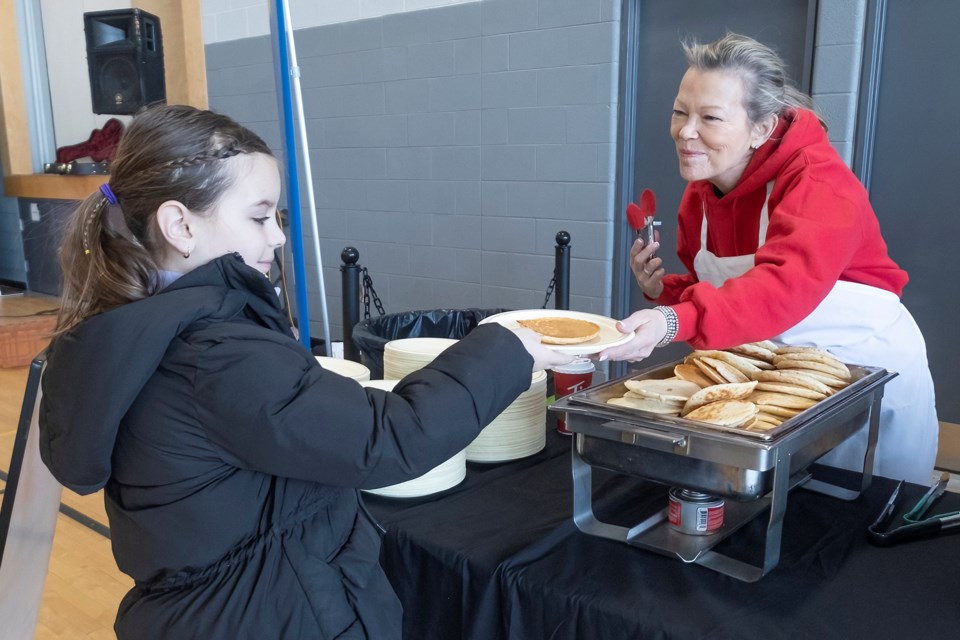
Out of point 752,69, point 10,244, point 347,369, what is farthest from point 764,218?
point 10,244

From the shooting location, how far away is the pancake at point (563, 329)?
4.06ft

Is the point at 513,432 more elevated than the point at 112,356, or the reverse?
the point at 112,356

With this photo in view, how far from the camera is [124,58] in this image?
4070 mm

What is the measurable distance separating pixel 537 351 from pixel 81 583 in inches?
83.7

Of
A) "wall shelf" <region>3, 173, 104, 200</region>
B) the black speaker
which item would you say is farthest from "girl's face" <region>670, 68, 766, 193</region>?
"wall shelf" <region>3, 173, 104, 200</region>

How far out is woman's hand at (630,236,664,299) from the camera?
1.82 meters

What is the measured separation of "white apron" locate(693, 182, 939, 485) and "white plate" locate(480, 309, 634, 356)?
43cm

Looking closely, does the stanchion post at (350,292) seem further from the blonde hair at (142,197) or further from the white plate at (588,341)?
the blonde hair at (142,197)

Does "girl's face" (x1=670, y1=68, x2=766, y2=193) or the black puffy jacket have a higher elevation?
"girl's face" (x1=670, y1=68, x2=766, y2=193)

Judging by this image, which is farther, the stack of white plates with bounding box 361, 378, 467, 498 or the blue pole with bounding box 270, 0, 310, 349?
the blue pole with bounding box 270, 0, 310, 349

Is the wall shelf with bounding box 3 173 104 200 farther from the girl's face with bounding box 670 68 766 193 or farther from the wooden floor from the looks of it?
the girl's face with bounding box 670 68 766 193

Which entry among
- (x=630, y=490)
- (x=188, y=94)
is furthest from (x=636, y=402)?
(x=188, y=94)

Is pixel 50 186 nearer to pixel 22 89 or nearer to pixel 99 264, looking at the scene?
pixel 22 89

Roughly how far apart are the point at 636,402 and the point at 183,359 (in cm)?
63
